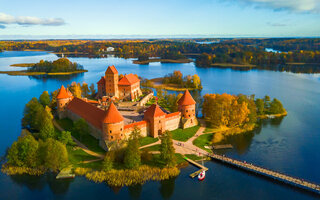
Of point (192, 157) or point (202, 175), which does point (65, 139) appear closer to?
point (192, 157)

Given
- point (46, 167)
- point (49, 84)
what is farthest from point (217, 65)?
point (46, 167)

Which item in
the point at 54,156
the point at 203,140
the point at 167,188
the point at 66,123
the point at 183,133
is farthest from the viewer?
the point at 66,123

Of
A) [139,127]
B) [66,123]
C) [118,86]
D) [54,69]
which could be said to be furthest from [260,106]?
[54,69]

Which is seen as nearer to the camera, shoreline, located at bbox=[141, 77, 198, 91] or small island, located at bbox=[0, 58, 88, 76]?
shoreline, located at bbox=[141, 77, 198, 91]

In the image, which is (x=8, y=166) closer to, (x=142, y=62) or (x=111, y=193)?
(x=111, y=193)

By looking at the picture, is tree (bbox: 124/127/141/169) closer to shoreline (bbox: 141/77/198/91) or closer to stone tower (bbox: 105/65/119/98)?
stone tower (bbox: 105/65/119/98)

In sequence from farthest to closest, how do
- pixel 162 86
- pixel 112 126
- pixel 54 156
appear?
1. pixel 162 86
2. pixel 112 126
3. pixel 54 156

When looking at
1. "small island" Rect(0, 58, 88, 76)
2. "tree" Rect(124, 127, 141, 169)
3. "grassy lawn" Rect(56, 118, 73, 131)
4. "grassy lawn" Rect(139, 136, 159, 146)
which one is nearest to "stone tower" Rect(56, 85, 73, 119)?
"grassy lawn" Rect(56, 118, 73, 131)
